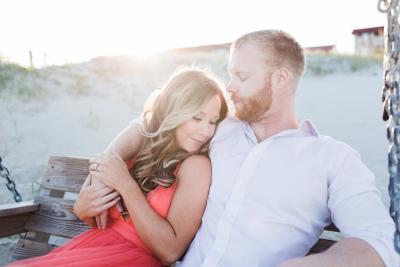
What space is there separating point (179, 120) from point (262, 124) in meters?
0.40

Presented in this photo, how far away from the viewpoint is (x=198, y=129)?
96.7 inches

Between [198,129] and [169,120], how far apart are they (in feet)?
0.48

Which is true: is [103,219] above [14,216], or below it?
above

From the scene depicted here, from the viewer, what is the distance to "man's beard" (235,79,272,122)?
2463mm

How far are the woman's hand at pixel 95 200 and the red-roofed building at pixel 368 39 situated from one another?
19546 mm

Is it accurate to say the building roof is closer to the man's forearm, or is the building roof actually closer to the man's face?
the man's face

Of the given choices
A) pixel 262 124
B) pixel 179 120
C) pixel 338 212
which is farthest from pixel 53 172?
pixel 338 212

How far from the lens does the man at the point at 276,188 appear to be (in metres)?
1.92

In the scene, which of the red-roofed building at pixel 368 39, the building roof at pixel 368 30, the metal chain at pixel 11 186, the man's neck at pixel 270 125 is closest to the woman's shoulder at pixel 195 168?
the man's neck at pixel 270 125

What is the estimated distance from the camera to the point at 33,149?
9.08 meters

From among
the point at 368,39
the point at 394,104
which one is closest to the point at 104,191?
the point at 394,104

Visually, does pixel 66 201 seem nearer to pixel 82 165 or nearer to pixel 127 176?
pixel 82 165

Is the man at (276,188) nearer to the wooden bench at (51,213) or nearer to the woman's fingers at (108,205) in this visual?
the woman's fingers at (108,205)

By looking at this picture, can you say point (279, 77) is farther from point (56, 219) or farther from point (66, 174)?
point (56, 219)
